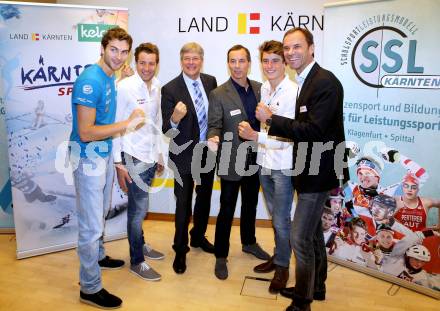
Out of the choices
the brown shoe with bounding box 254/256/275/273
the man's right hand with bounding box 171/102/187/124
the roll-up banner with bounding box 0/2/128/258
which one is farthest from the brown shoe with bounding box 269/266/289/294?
the roll-up banner with bounding box 0/2/128/258

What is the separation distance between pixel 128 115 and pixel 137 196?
0.55 meters

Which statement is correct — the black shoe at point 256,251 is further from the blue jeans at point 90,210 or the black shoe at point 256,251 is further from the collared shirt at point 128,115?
the blue jeans at point 90,210

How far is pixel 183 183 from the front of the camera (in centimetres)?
293

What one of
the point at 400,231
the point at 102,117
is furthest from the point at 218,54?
the point at 400,231

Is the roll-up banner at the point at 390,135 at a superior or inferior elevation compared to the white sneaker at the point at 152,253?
superior

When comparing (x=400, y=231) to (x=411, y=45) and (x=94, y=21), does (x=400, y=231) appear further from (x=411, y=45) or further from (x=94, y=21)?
(x=94, y=21)

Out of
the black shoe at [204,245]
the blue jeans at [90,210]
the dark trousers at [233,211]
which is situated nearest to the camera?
the blue jeans at [90,210]

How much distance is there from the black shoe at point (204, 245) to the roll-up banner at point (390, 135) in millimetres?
1031

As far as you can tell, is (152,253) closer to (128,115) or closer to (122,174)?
(122,174)

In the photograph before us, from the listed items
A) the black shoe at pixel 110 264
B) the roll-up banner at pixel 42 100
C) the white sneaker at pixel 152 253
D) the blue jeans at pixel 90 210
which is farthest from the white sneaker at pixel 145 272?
the roll-up banner at pixel 42 100

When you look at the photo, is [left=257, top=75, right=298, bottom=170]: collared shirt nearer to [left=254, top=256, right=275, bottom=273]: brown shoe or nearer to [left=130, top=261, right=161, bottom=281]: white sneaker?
[left=254, top=256, right=275, bottom=273]: brown shoe

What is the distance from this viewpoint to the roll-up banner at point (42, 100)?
119 inches

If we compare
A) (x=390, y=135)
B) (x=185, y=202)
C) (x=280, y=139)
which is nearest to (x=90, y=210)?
(x=185, y=202)

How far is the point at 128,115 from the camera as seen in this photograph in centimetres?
273
